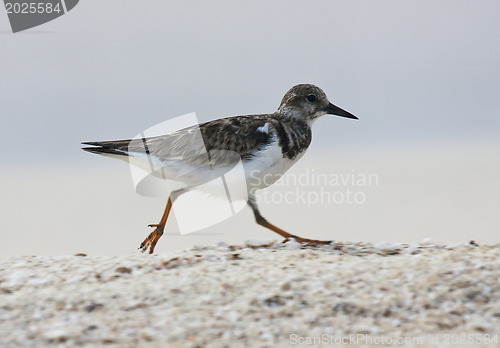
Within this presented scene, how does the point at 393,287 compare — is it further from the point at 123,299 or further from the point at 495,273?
the point at 123,299

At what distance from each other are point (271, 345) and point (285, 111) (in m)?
3.53

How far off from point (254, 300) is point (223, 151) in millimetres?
2189

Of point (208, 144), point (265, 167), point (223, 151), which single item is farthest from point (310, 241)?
point (208, 144)

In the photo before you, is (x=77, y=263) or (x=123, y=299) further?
(x=77, y=263)

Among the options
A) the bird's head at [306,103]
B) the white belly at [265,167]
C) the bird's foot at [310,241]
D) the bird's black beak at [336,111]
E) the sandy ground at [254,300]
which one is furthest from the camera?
the bird's black beak at [336,111]

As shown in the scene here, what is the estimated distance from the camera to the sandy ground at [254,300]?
3.85 metres

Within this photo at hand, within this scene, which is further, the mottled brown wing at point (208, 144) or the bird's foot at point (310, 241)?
the mottled brown wing at point (208, 144)

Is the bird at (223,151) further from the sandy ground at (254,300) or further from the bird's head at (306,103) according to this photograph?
the sandy ground at (254,300)

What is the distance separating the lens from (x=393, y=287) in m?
4.43

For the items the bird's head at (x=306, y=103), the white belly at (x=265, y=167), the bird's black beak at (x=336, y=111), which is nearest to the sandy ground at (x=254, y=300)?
the white belly at (x=265, y=167)

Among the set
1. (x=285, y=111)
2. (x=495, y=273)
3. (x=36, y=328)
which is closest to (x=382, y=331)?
(x=495, y=273)

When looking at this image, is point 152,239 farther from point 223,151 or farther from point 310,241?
point 310,241

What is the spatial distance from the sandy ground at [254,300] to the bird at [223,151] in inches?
40.0

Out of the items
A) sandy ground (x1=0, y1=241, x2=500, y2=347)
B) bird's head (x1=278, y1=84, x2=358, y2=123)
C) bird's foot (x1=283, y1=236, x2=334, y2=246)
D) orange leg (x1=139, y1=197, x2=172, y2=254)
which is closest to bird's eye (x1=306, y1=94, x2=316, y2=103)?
bird's head (x1=278, y1=84, x2=358, y2=123)
